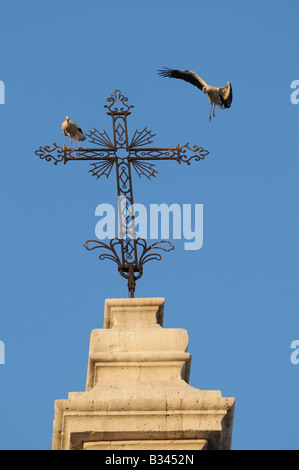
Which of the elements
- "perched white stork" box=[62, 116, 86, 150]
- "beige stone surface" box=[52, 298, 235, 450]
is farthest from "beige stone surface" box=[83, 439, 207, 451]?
"perched white stork" box=[62, 116, 86, 150]

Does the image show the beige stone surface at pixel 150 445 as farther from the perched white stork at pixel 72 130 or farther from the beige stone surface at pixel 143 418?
the perched white stork at pixel 72 130

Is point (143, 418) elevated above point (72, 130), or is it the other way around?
point (72, 130)

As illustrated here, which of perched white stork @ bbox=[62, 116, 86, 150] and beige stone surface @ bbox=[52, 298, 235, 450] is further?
perched white stork @ bbox=[62, 116, 86, 150]

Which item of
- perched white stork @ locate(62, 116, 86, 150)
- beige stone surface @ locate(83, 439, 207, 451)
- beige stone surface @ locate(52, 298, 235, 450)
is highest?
perched white stork @ locate(62, 116, 86, 150)

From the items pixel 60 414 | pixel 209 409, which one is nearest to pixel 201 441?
pixel 209 409

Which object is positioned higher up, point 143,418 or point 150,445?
point 143,418

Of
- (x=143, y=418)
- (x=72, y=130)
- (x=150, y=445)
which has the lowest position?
(x=150, y=445)

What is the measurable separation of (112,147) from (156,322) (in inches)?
84.2

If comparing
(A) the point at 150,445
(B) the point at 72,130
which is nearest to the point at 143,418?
(A) the point at 150,445

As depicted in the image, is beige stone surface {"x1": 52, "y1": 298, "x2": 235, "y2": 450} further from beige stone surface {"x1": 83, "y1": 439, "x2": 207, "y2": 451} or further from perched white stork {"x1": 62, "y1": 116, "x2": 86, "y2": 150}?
perched white stork {"x1": 62, "y1": 116, "x2": 86, "y2": 150}

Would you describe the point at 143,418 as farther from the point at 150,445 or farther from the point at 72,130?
the point at 72,130

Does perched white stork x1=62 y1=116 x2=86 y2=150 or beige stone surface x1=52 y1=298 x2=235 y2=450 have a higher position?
perched white stork x1=62 y1=116 x2=86 y2=150

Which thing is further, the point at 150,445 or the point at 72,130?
the point at 72,130
